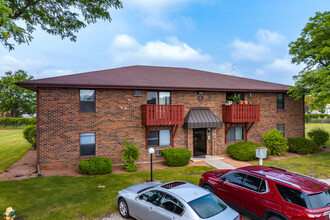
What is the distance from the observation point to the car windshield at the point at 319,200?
15.2 feet

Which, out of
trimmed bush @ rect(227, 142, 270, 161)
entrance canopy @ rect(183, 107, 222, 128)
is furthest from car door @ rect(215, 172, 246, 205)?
trimmed bush @ rect(227, 142, 270, 161)

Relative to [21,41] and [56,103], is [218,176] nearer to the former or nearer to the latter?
[56,103]

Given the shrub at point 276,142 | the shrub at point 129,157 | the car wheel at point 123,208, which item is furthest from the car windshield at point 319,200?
the shrub at point 276,142

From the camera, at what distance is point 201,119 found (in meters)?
13.7

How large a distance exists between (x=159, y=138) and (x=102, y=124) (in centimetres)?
394

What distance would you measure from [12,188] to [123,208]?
564 cm

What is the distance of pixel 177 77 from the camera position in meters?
15.9

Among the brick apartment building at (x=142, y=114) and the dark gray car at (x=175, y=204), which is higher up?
the brick apartment building at (x=142, y=114)

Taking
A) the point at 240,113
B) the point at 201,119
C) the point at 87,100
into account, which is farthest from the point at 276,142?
the point at 87,100

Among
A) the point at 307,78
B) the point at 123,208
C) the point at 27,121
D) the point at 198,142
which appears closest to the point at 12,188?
the point at 123,208

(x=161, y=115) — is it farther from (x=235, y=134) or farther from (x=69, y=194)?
(x=235, y=134)

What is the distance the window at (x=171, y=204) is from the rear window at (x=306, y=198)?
9.12 feet

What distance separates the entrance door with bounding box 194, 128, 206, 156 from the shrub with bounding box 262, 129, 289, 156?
4744 millimetres

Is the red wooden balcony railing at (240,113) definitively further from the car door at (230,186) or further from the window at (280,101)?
the car door at (230,186)
